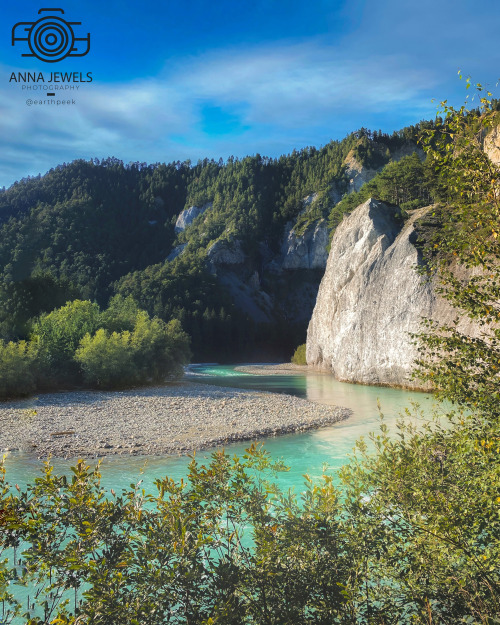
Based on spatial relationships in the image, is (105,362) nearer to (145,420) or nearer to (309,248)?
(145,420)

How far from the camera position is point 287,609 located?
3629mm

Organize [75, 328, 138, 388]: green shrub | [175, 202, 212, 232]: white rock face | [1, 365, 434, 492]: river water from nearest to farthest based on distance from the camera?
[1, 365, 434, 492]: river water < [75, 328, 138, 388]: green shrub < [175, 202, 212, 232]: white rock face

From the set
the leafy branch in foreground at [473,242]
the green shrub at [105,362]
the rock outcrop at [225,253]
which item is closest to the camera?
the leafy branch in foreground at [473,242]

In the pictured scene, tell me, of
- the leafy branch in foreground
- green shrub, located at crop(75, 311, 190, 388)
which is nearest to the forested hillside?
green shrub, located at crop(75, 311, 190, 388)

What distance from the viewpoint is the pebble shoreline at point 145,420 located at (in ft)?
54.2

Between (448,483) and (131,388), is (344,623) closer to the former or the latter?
(448,483)

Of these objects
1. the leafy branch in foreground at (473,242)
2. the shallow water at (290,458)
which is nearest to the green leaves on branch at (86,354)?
the shallow water at (290,458)

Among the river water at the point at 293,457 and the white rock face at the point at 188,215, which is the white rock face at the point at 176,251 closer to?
the white rock face at the point at 188,215

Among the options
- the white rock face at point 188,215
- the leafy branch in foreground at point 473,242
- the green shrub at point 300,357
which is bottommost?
the green shrub at point 300,357

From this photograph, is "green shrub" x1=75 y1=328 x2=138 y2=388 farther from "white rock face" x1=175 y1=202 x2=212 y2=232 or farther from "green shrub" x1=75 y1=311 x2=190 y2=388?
"white rock face" x1=175 y1=202 x2=212 y2=232

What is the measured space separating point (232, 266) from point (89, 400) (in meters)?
75.5

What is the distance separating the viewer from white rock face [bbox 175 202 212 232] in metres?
122

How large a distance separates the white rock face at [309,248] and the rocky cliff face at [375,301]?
139 ft

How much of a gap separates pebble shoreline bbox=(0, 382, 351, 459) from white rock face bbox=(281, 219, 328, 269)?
227ft
